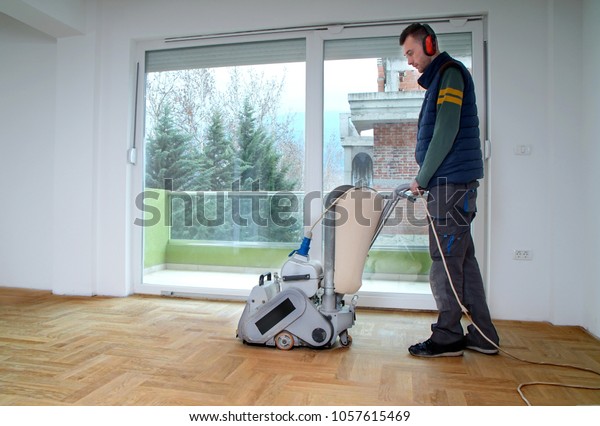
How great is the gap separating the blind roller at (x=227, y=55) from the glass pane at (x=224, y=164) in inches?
0.7

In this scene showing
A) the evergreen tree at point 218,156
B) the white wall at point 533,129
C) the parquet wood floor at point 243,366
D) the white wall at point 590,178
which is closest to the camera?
the parquet wood floor at point 243,366

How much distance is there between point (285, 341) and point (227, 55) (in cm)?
233

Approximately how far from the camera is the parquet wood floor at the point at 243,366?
5.10ft

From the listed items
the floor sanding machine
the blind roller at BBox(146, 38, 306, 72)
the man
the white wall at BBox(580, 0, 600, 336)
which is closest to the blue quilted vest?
the man

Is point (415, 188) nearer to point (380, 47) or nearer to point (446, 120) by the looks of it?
point (446, 120)

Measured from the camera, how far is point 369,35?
9.93 ft

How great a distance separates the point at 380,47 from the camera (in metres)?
3.04

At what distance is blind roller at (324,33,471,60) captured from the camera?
2.93 m

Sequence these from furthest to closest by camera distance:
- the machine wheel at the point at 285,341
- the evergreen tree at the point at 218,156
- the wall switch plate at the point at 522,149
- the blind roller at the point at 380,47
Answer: the evergreen tree at the point at 218,156, the blind roller at the point at 380,47, the wall switch plate at the point at 522,149, the machine wheel at the point at 285,341

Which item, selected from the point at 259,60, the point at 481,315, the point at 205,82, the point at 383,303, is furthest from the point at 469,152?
the point at 205,82

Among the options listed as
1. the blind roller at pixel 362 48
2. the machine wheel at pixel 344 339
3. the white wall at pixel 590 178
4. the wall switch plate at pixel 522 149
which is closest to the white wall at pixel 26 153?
the blind roller at pixel 362 48

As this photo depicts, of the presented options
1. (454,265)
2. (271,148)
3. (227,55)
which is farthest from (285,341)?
(227,55)

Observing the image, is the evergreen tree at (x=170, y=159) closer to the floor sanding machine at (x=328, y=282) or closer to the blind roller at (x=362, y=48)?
the blind roller at (x=362, y=48)

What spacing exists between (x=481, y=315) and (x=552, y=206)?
108cm
